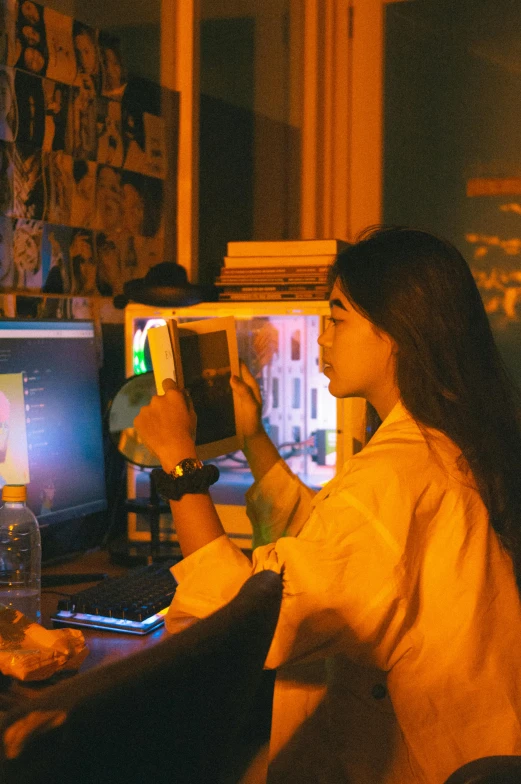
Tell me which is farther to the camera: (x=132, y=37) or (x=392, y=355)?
(x=132, y=37)

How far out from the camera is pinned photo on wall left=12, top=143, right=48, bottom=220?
1857 millimetres

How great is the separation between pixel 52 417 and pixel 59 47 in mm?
821

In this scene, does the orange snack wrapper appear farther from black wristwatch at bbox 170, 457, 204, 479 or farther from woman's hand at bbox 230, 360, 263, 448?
woman's hand at bbox 230, 360, 263, 448

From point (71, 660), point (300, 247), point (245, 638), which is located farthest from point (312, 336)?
point (245, 638)

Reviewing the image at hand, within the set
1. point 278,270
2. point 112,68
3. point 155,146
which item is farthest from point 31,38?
point 278,270

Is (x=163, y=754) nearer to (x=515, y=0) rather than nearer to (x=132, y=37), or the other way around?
(x=132, y=37)

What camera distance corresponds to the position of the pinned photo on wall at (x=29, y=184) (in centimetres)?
186

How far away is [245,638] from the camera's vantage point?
2.27ft

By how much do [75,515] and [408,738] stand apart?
Result: 884 mm

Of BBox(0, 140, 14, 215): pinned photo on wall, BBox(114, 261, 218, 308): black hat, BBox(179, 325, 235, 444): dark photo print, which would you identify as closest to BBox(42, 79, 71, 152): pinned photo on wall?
BBox(0, 140, 14, 215): pinned photo on wall

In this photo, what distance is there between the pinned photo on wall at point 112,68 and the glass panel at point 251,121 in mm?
482

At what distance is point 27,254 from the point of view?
190 cm

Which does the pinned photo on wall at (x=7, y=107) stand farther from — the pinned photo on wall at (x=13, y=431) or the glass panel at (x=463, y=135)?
the glass panel at (x=463, y=135)

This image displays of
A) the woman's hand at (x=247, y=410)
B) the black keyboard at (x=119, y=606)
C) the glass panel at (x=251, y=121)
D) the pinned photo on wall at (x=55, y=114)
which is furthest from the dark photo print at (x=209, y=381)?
the glass panel at (x=251, y=121)
